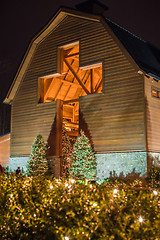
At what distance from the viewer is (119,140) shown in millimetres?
16375

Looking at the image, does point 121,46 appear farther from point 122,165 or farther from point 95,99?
point 122,165

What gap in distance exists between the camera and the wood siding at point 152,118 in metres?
15.9

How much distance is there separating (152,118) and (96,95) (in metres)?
3.52

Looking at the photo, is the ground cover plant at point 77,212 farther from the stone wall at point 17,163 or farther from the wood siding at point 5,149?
the wood siding at point 5,149

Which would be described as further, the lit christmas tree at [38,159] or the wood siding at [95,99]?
the lit christmas tree at [38,159]

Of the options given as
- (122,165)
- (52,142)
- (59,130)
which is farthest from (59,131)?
(122,165)

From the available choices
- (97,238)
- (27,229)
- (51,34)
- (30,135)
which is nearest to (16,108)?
(30,135)

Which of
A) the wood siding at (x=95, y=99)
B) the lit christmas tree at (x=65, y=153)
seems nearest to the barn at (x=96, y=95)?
the wood siding at (x=95, y=99)

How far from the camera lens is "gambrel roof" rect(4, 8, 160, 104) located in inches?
660

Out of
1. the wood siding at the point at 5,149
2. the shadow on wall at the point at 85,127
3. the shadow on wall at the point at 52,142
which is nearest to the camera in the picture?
the shadow on wall at the point at 85,127

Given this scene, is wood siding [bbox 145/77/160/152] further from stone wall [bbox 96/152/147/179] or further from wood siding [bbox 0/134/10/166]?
wood siding [bbox 0/134/10/166]

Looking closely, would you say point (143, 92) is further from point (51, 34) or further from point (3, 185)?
point (3, 185)

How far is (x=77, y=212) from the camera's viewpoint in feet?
16.0

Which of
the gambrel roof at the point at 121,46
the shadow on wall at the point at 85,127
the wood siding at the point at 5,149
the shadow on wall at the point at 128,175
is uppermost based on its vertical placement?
the gambrel roof at the point at 121,46
